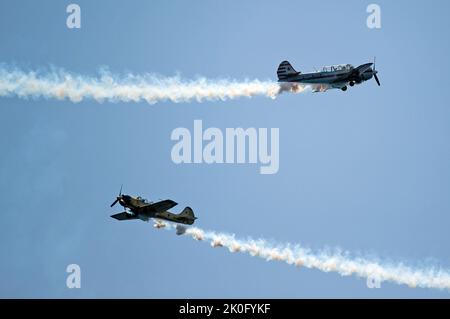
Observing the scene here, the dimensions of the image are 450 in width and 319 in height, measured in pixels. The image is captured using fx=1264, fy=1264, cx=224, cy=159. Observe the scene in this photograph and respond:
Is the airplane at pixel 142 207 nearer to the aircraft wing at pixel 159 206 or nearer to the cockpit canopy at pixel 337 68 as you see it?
the aircraft wing at pixel 159 206

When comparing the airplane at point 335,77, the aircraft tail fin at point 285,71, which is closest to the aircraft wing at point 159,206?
the aircraft tail fin at point 285,71

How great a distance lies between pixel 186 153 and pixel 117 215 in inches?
269

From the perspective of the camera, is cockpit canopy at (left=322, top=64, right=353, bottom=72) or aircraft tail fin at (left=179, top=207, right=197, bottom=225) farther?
cockpit canopy at (left=322, top=64, right=353, bottom=72)

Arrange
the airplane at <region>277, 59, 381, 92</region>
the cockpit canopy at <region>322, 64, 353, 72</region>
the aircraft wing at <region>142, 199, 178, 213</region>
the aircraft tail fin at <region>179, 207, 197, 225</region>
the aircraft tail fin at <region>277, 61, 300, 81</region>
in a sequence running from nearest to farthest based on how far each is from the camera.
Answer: the aircraft wing at <region>142, 199, 178, 213</region>
the aircraft tail fin at <region>179, 207, 197, 225</region>
the airplane at <region>277, 59, 381, 92</region>
the cockpit canopy at <region>322, 64, 353, 72</region>
the aircraft tail fin at <region>277, 61, 300, 81</region>

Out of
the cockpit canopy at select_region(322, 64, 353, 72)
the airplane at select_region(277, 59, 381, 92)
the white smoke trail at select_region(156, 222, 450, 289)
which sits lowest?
the white smoke trail at select_region(156, 222, 450, 289)

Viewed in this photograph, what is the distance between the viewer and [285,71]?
85.2 m

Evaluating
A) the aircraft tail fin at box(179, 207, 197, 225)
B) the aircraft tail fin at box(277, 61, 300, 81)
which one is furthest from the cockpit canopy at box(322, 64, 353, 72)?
the aircraft tail fin at box(179, 207, 197, 225)

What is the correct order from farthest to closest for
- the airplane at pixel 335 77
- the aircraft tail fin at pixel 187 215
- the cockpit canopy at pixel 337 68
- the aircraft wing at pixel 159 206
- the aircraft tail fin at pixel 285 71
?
the aircraft tail fin at pixel 285 71
the cockpit canopy at pixel 337 68
the airplane at pixel 335 77
the aircraft tail fin at pixel 187 215
the aircraft wing at pixel 159 206

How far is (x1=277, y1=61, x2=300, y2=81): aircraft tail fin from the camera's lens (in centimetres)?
8494

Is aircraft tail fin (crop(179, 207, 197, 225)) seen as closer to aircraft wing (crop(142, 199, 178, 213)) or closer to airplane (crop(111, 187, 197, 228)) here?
airplane (crop(111, 187, 197, 228))

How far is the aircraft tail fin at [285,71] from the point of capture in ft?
279
